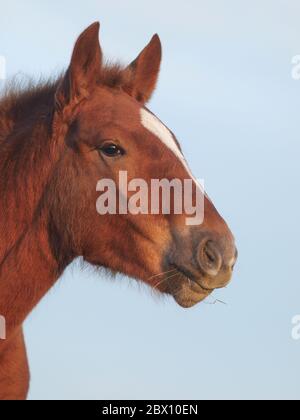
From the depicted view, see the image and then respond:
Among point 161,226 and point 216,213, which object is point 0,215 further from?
point 216,213

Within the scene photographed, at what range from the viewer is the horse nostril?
220 inches

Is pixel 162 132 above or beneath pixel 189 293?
above

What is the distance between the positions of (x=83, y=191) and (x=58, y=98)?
847 millimetres

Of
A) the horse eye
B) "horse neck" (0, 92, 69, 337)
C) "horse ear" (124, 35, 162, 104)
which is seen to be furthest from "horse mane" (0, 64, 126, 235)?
the horse eye

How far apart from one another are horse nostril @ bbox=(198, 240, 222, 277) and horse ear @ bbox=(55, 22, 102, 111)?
1.70 metres

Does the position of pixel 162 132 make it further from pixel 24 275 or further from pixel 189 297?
pixel 24 275

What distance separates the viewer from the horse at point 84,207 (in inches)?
234

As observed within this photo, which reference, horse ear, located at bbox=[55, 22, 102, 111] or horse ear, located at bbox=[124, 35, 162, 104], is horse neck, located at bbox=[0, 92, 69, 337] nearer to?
horse ear, located at bbox=[55, 22, 102, 111]

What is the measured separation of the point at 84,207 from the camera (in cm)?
613

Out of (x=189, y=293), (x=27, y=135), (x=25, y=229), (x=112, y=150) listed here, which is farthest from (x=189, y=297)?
(x=27, y=135)

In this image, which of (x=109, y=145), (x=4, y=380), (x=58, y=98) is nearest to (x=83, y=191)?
(x=109, y=145)

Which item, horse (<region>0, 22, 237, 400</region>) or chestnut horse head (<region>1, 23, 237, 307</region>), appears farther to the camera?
horse (<region>0, 22, 237, 400</region>)

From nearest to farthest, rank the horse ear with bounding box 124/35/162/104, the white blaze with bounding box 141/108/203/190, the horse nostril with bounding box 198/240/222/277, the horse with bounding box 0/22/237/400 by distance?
the horse nostril with bounding box 198/240/222/277 < the horse with bounding box 0/22/237/400 < the white blaze with bounding box 141/108/203/190 < the horse ear with bounding box 124/35/162/104

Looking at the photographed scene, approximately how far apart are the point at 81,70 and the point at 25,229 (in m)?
1.38
